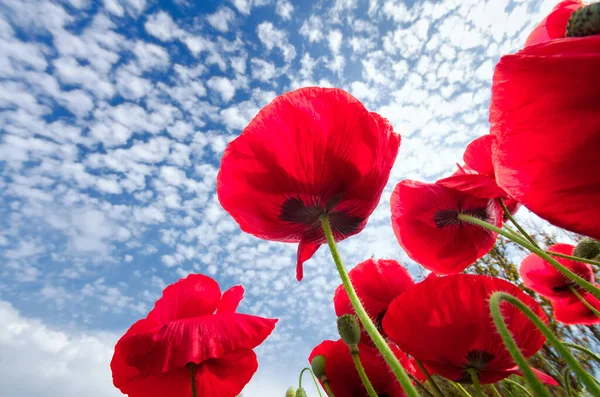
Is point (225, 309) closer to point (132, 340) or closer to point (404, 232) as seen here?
point (132, 340)

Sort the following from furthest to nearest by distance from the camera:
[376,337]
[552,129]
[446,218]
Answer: [446,218], [376,337], [552,129]

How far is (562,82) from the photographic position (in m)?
0.35

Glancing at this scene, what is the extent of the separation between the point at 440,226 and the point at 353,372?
438 millimetres

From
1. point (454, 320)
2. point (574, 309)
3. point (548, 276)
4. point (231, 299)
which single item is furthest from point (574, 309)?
point (231, 299)

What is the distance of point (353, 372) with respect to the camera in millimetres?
948

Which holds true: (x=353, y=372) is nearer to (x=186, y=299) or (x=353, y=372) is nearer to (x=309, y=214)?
(x=309, y=214)

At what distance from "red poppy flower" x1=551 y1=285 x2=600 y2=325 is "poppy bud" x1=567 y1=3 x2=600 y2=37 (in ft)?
4.02

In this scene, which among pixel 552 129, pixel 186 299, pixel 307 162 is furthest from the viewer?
pixel 186 299

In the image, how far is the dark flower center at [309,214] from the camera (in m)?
0.82

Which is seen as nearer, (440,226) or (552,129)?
(552,129)

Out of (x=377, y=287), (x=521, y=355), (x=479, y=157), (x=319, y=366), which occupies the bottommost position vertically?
(x=521, y=355)

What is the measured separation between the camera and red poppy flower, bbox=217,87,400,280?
0.71m

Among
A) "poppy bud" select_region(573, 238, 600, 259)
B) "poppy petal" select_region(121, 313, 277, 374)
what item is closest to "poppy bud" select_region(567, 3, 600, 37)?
"poppy petal" select_region(121, 313, 277, 374)

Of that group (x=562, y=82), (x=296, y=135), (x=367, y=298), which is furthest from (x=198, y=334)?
(x=562, y=82)
